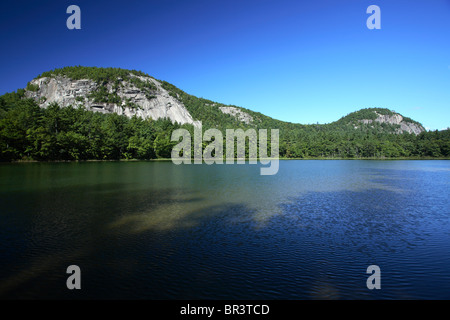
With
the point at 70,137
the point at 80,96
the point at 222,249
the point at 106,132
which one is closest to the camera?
the point at 222,249

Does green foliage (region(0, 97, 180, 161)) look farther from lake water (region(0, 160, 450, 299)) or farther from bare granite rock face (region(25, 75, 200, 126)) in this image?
bare granite rock face (region(25, 75, 200, 126))

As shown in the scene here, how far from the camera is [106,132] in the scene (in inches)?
3329

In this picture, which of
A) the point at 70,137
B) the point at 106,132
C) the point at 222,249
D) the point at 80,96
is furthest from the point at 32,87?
the point at 222,249

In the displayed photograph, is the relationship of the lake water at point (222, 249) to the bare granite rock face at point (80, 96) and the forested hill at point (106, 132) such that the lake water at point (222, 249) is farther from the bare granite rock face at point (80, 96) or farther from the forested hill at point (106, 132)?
the bare granite rock face at point (80, 96)

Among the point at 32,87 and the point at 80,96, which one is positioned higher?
the point at 32,87

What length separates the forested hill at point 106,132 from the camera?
2547 inches

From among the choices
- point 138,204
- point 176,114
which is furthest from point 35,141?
point 176,114

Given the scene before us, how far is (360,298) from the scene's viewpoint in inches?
258

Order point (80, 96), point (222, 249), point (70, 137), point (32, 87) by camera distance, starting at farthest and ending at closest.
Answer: point (80, 96), point (32, 87), point (70, 137), point (222, 249)

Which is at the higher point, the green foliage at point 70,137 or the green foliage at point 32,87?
the green foliage at point 32,87

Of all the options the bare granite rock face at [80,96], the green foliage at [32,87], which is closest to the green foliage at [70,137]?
the bare granite rock face at [80,96]

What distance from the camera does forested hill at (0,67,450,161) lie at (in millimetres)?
64688

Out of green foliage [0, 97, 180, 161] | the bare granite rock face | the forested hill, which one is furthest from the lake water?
the bare granite rock face

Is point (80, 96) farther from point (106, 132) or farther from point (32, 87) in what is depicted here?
point (106, 132)
